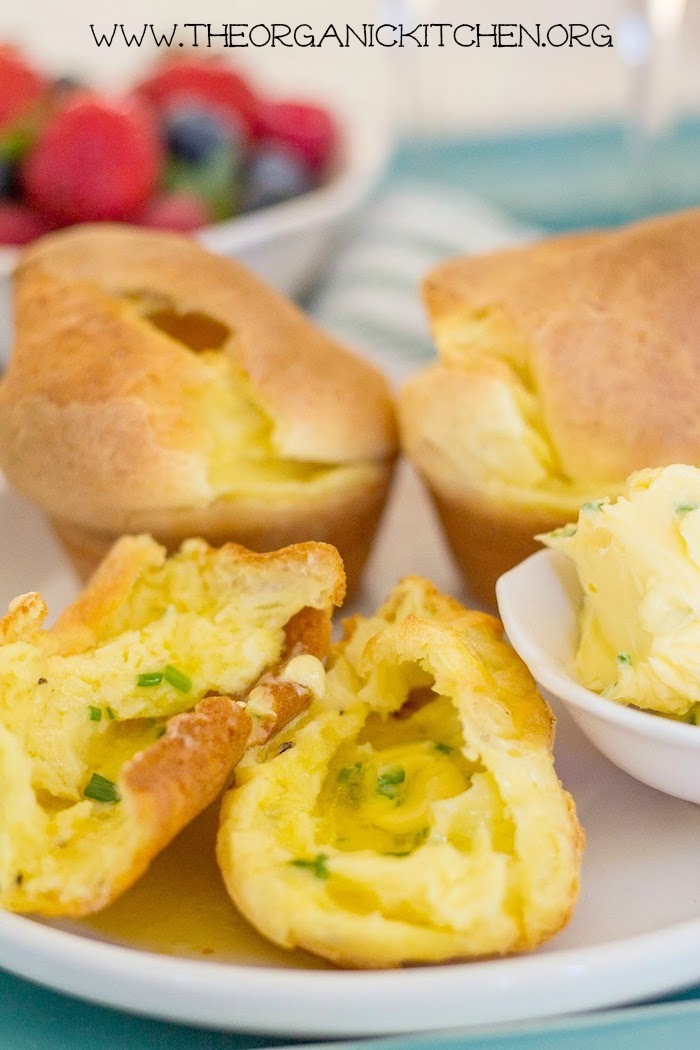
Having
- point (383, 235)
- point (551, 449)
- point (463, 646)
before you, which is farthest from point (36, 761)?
point (383, 235)

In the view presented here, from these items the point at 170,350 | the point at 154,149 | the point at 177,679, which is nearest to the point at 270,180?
the point at 154,149

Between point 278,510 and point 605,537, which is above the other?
point 605,537

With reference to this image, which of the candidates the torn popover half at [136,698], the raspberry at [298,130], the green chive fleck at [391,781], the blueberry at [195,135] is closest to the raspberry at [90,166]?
the blueberry at [195,135]

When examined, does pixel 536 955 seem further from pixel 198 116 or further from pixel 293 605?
pixel 198 116

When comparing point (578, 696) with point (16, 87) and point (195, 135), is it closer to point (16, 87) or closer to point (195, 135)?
point (195, 135)

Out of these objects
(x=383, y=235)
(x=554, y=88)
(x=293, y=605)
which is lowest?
(x=554, y=88)

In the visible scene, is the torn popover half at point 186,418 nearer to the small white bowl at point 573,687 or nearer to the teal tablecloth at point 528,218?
the small white bowl at point 573,687

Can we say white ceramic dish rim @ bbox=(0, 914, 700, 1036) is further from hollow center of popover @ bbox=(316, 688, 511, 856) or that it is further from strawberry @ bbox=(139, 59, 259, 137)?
strawberry @ bbox=(139, 59, 259, 137)
